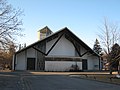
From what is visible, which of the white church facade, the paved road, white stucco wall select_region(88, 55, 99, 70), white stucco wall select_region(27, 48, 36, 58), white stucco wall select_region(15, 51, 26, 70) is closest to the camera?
the paved road

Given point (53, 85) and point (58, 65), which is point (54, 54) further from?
point (53, 85)

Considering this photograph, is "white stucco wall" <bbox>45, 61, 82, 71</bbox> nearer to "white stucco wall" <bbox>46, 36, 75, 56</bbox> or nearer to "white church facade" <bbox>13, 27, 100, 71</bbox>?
"white church facade" <bbox>13, 27, 100, 71</bbox>

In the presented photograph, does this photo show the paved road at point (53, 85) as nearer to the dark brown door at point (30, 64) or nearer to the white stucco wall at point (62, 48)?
the dark brown door at point (30, 64)

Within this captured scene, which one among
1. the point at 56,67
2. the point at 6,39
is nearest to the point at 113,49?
the point at 56,67

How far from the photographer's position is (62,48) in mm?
63219

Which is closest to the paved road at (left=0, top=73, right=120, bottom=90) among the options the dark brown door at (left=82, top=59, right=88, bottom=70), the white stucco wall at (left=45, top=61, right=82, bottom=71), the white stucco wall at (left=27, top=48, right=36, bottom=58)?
the white stucco wall at (left=45, top=61, right=82, bottom=71)

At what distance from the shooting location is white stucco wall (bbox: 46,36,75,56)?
6188cm

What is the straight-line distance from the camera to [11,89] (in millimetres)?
16672

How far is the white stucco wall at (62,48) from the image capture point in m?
61.9

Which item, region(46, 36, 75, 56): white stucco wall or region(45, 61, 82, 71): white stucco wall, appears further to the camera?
region(46, 36, 75, 56): white stucco wall

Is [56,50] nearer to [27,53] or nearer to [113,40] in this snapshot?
[27,53]

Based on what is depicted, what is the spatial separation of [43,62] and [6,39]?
32659 mm

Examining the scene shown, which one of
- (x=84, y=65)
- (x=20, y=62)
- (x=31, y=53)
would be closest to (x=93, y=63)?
(x=84, y=65)

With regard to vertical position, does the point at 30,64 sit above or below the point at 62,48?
below
